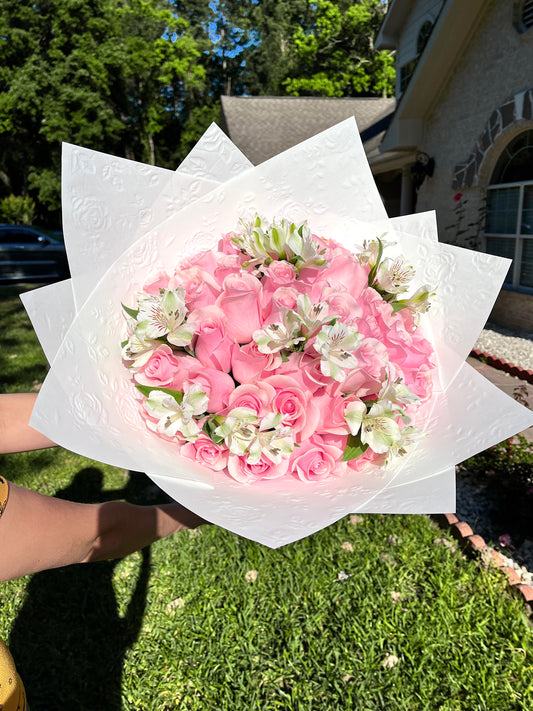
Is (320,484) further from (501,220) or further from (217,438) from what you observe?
(501,220)

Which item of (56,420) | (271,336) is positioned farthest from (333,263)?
(56,420)

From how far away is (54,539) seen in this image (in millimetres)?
990

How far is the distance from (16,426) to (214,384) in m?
0.75

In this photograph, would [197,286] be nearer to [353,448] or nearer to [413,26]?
[353,448]

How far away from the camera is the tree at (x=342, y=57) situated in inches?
1236

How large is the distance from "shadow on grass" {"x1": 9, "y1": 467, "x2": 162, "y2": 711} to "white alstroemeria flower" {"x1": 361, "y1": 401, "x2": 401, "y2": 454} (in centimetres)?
214

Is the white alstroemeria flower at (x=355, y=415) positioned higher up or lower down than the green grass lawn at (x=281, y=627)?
higher up

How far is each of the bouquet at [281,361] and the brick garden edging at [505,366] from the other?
527cm

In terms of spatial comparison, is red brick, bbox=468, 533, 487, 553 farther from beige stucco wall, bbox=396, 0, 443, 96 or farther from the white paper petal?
beige stucco wall, bbox=396, 0, 443, 96

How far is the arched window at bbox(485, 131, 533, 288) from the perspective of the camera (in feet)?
24.9

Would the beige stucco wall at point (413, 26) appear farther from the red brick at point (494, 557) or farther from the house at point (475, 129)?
the red brick at point (494, 557)

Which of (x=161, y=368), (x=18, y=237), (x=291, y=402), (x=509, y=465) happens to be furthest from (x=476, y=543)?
(x=18, y=237)

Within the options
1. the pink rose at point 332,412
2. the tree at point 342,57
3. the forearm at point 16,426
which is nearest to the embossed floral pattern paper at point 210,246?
the pink rose at point 332,412

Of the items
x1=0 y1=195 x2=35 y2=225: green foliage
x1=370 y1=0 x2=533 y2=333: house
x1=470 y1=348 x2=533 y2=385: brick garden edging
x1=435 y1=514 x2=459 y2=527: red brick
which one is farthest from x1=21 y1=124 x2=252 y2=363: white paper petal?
x1=0 y1=195 x2=35 y2=225: green foliage
